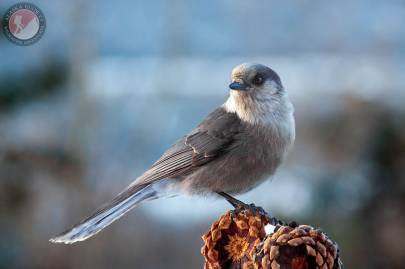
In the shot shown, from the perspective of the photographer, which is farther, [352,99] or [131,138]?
[131,138]

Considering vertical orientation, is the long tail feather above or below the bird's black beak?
below

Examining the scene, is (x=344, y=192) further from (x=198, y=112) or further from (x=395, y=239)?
(x=198, y=112)

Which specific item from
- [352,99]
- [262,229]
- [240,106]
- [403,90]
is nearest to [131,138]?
[352,99]

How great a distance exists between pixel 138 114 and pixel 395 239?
3291mm

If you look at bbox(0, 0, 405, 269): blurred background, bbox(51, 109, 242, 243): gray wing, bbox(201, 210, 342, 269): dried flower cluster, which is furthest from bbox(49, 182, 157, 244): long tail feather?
bbox(0, 0, 405, 269): blurred background

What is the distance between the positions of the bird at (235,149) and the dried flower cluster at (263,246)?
1.04 m

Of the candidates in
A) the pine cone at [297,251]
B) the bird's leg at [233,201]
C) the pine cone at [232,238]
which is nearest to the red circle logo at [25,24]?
the bird's leg at [233,201]

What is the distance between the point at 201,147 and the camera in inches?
141

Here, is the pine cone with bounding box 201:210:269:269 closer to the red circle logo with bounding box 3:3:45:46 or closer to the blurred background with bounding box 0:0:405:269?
the red circle logo with bounding box 3:3:45:46

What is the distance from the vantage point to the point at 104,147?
7555 millimetres

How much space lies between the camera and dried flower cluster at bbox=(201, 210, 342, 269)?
198 cm

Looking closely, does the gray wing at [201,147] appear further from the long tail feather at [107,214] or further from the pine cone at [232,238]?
the pine cone at [232,238]

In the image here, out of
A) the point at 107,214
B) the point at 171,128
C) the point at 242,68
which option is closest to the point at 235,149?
the point at 242,68

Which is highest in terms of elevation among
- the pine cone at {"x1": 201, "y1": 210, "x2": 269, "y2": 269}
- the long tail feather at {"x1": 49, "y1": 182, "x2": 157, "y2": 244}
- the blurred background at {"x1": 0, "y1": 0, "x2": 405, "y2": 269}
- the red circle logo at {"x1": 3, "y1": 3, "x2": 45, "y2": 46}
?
the red circle logo at {"x1": 3, "y1": 3, "x2": 45, "y2": 46}
